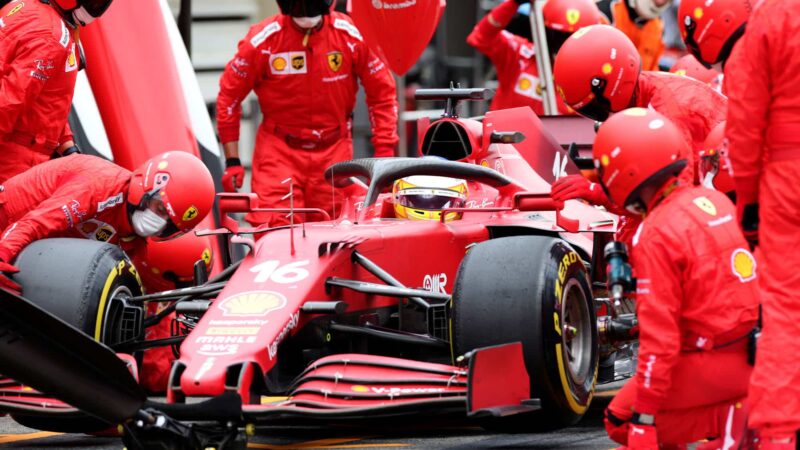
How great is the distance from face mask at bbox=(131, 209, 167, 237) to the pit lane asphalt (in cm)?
107

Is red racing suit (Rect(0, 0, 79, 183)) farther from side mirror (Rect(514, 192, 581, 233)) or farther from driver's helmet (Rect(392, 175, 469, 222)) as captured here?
side mirror (Rect(514, 192, 581, 233))

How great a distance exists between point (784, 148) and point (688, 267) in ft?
2.09

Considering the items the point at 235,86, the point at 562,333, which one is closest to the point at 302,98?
the point at 235,86

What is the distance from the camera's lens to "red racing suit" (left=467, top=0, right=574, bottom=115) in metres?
11.8

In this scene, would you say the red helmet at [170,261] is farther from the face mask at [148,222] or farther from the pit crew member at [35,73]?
the pit crew member at [35,73]

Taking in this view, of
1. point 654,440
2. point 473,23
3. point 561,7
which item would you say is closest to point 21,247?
point 654,440

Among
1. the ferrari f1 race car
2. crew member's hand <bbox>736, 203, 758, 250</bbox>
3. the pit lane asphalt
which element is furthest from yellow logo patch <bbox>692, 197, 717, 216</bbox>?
the pit lane asphalt

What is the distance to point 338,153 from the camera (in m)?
10.6

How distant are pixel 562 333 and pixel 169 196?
2.20 meters

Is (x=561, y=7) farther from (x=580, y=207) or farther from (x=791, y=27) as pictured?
(x=791, y=27)

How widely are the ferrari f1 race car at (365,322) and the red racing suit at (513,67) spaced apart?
3965 millimetres

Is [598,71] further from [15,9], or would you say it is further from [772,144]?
[15,9]

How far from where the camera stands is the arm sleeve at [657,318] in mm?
5215

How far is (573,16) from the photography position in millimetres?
11391
